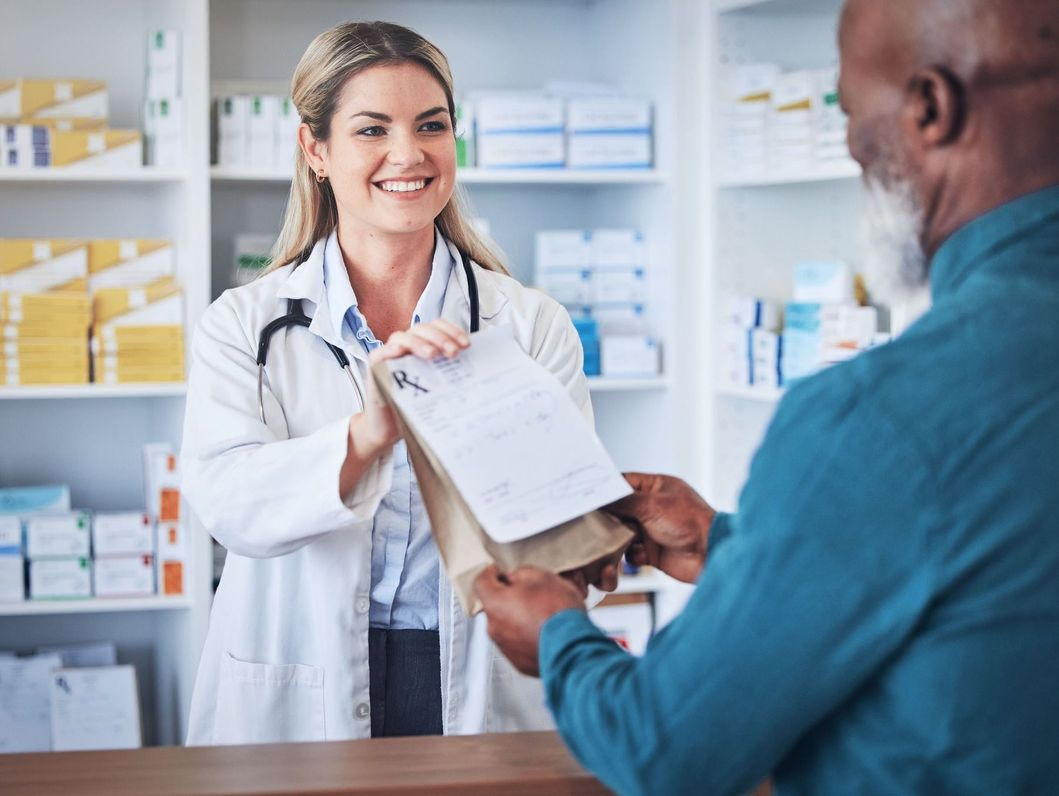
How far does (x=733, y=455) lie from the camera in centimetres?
338

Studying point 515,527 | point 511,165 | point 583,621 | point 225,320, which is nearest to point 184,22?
point 511,165

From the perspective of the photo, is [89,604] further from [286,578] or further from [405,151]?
[405,151]

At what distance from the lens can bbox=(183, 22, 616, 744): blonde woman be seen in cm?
163

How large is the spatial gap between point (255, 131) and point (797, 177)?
1420 mm

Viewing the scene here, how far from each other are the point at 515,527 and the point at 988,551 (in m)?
0.49

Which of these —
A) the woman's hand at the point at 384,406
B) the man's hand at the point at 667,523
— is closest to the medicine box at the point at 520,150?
the woman's hand at the point at 384,406

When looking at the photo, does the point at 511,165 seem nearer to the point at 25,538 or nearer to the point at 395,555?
the point at 25,538

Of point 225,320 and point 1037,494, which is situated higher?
point 225,320

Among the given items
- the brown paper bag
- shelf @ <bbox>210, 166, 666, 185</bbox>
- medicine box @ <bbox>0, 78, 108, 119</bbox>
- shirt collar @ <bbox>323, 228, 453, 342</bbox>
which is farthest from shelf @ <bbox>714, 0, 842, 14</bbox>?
the brown paper bag

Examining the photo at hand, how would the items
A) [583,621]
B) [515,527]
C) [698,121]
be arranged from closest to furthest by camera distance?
[583,621] → [515,527] → [698,121]

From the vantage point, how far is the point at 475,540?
3.81 ft

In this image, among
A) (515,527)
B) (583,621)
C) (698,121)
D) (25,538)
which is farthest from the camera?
(698,121)

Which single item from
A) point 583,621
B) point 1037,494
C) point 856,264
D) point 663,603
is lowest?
point 663,603

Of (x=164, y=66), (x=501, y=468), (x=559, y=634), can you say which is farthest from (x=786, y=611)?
(x=164, y=66)
